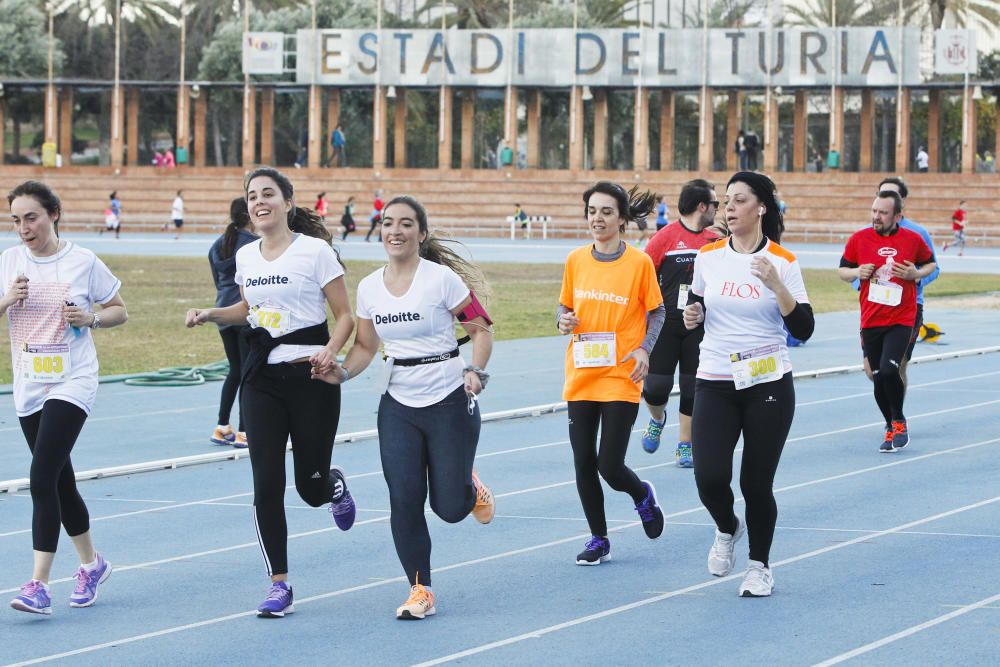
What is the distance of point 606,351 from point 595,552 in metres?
0.97

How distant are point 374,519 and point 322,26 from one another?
222 ft

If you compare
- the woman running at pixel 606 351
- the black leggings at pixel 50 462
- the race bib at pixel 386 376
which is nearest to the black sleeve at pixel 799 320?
the woman running at pixel 606 351

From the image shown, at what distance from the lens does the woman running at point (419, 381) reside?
678cm

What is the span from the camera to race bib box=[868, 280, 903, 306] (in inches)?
460

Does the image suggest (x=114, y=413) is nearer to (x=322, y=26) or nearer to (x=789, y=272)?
(x=789, y=272)

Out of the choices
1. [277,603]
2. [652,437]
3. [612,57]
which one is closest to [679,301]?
[652,437]

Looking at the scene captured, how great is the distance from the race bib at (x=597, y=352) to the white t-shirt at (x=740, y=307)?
71cm

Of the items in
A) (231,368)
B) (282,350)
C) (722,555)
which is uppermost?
(282,350)

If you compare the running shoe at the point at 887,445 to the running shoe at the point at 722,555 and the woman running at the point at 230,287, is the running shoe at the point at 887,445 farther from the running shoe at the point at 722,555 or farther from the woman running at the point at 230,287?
the woman running at the point at 230,287

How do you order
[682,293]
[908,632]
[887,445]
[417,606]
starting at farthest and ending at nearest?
[887,445] → [682,293] → [417,606] → [908,632]

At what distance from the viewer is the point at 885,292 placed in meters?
11.7

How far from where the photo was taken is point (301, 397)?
22.7 ft

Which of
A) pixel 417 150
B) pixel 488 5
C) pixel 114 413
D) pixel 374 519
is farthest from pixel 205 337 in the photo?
pixel 488 5

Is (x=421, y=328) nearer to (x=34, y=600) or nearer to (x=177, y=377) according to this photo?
(x=34, y=600)
